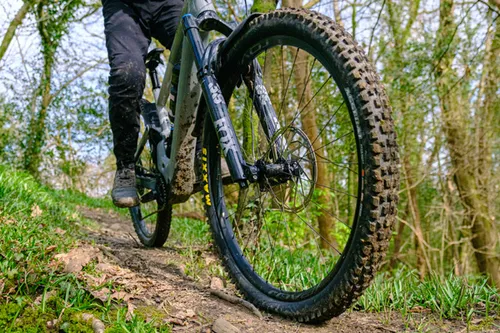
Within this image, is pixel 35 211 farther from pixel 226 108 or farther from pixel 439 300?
pixel 439 300

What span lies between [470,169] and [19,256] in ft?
32.0

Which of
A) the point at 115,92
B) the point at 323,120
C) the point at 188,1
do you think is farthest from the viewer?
the point at 323,120

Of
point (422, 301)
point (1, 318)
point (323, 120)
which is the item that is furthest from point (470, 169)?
point (1, 318)

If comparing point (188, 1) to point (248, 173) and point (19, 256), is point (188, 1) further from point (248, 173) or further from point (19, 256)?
point (19, 256)

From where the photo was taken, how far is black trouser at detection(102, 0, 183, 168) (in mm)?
2515

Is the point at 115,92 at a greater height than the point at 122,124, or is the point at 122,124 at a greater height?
the point at 115,92

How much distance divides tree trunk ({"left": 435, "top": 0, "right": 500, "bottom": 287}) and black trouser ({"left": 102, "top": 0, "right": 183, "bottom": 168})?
7.07m

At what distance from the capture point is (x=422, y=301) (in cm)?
211

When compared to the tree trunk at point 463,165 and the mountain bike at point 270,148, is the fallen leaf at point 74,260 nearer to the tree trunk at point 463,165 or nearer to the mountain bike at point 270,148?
the mountain bike at point 270,148

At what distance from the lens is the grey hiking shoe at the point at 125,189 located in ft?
8.82

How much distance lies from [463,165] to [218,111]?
8998 millimetres

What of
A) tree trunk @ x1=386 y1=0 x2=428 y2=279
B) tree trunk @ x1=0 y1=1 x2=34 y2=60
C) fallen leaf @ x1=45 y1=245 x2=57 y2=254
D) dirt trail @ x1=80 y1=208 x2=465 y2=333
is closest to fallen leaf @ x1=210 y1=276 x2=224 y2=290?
dirt trail @ x1=80 y1=208 x2=465 y2=333

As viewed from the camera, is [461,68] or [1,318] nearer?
[1,318]

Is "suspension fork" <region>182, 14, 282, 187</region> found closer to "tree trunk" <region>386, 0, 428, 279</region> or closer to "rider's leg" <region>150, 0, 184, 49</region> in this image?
"rider's leg" <region>150, 0, 184, 49</region>
